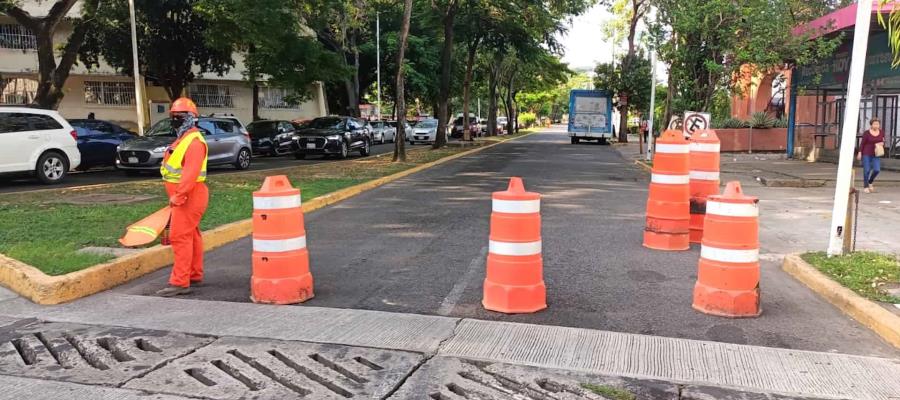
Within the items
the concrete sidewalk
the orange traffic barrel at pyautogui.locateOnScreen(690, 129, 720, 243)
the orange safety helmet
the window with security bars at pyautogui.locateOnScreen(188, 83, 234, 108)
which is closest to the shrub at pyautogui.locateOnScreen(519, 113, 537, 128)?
the window with security bars at pyautogui.locateOnScreen(188, 83, 234, 108)

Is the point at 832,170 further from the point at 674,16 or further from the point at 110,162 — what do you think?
the point at 110,162

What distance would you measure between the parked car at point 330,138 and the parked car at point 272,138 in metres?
1.62

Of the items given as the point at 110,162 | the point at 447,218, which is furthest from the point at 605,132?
the point at 447,218

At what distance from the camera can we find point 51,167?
559 inches

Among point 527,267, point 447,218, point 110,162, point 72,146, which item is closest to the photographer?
point 527,267

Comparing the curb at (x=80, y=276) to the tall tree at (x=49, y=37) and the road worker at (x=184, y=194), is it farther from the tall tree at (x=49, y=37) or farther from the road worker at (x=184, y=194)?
the tall tree at (x=49, y=37)

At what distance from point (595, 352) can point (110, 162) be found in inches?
682

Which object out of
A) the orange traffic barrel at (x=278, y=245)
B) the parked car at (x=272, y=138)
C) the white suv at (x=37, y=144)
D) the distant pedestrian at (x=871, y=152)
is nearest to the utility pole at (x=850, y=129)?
the orange traffic barrel at (x=278, y=245)

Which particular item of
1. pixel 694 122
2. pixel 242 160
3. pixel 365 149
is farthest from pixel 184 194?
pixel 365 149

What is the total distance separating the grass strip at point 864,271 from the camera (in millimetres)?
5633

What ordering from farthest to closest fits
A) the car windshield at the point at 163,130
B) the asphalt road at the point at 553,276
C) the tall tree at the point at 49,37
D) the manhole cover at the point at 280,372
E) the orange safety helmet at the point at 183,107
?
the tall tree at the point at 49,37 → the car windshield at the point at 163,130 → the orange safety helmet at the point at 183,107 → the asphalt road at the point at 553,276 → the manhole cover at the point at 280,372

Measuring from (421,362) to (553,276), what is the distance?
258 centimetres

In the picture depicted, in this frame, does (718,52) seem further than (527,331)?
Yes

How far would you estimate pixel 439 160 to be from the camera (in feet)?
70.2
